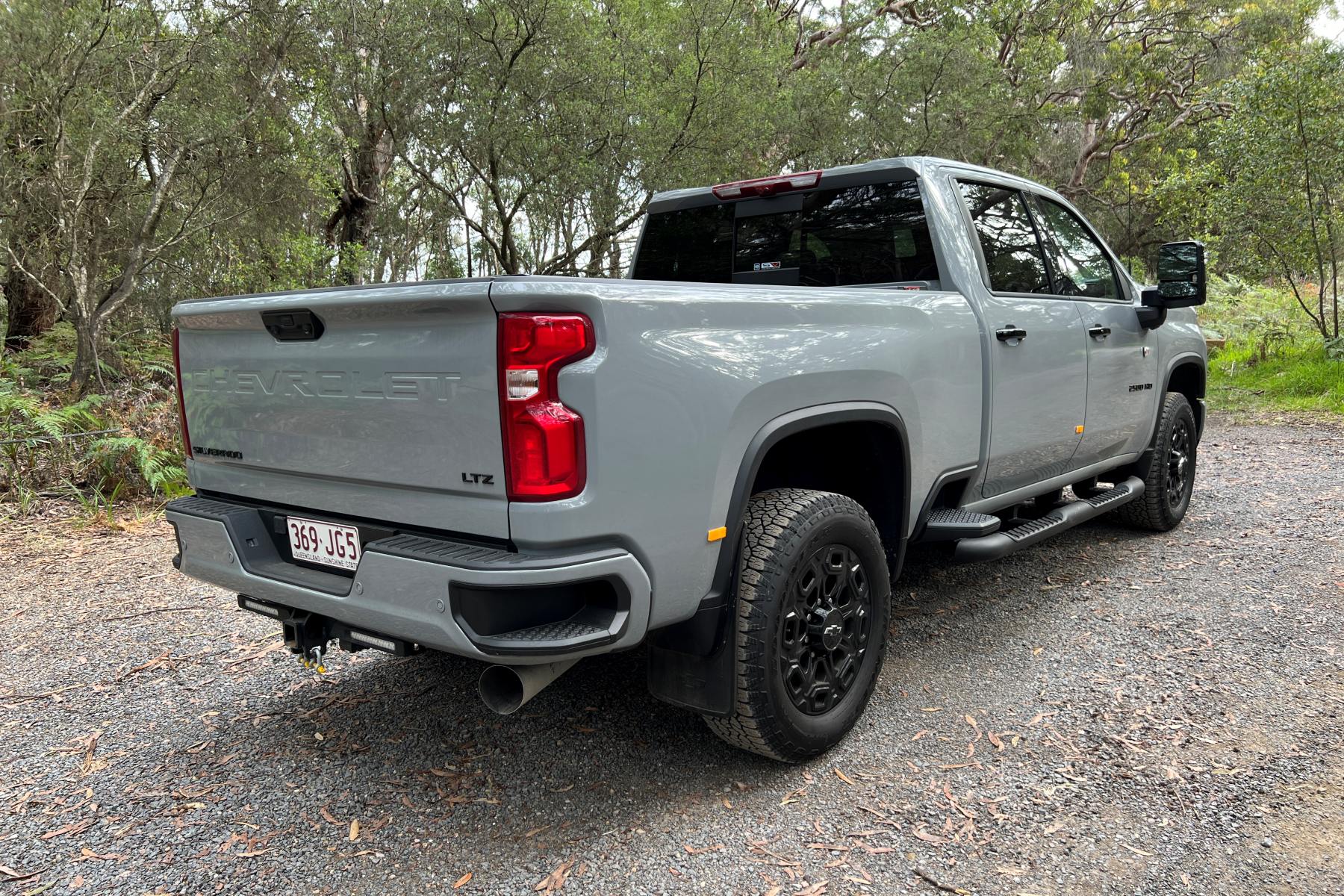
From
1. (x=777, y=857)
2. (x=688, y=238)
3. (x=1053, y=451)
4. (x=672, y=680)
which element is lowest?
(x=777, y=857)

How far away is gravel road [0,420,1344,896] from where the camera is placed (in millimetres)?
2361

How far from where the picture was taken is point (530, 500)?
2111mm

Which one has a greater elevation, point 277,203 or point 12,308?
point 277,203

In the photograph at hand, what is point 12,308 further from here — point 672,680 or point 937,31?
point 937,31

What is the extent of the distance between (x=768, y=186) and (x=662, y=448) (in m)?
2.05

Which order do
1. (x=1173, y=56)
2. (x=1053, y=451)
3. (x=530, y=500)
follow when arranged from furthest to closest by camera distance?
(x=1173, y=56)
(x=1053, y=451)
(x=530, y=500)

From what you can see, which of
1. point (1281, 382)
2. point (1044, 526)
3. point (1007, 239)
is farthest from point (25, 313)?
point (1281, 382)

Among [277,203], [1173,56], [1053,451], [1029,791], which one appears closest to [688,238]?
[1053,451]

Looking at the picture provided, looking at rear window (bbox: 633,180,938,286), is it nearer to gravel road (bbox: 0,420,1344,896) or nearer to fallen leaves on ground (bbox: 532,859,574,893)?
gravel road (bbox: 0,420,1344,896)

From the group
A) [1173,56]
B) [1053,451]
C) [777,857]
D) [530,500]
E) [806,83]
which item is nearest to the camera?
[530,500]

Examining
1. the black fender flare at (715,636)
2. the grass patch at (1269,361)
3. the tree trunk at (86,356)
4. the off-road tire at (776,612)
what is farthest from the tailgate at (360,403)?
the grass patch at (1269,361)

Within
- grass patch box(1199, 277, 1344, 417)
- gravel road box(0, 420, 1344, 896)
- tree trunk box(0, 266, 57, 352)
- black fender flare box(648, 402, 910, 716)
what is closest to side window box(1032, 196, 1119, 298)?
gravel road box(0, 420, 1344, 896)

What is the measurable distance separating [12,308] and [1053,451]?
12334 mm

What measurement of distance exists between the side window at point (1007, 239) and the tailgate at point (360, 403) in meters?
2.46
